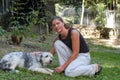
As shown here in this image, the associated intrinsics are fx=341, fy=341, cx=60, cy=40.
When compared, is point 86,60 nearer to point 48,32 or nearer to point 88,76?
point 88,76

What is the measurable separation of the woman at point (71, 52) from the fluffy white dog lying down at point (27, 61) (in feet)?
0.95

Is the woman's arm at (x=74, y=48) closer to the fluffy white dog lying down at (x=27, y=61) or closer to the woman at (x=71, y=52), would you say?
the woman at (x=71, y=52)

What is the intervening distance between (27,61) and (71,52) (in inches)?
35.4

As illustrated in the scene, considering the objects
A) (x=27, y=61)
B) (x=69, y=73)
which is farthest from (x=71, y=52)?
(x=27, y=61)

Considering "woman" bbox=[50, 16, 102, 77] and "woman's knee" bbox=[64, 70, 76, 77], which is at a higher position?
"woman" bbox=[50, 16, 102, 77]

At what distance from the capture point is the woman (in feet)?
21.5

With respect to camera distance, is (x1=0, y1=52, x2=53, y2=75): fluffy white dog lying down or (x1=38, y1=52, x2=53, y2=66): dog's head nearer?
(x1=0, y1=52, x2=53, y2=75): fluffy white dog lying down

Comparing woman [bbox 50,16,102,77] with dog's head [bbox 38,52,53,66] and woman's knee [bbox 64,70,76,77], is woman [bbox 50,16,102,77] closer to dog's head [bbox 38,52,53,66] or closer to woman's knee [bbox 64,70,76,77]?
woman's knee [bbox 64,70,76,77]

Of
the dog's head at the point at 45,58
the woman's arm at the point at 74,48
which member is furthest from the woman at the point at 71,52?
the dog's head at the point at 45,58

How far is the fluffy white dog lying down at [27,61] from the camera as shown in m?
6.50

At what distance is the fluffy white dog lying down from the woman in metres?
0.29

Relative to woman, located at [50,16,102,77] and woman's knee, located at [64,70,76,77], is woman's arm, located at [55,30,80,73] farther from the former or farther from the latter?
woman's knee, located at [64,70,76,77]

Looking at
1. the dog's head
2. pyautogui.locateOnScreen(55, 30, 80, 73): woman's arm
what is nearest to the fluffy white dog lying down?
the dog's head

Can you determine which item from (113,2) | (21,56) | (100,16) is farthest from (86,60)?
(100,16)
